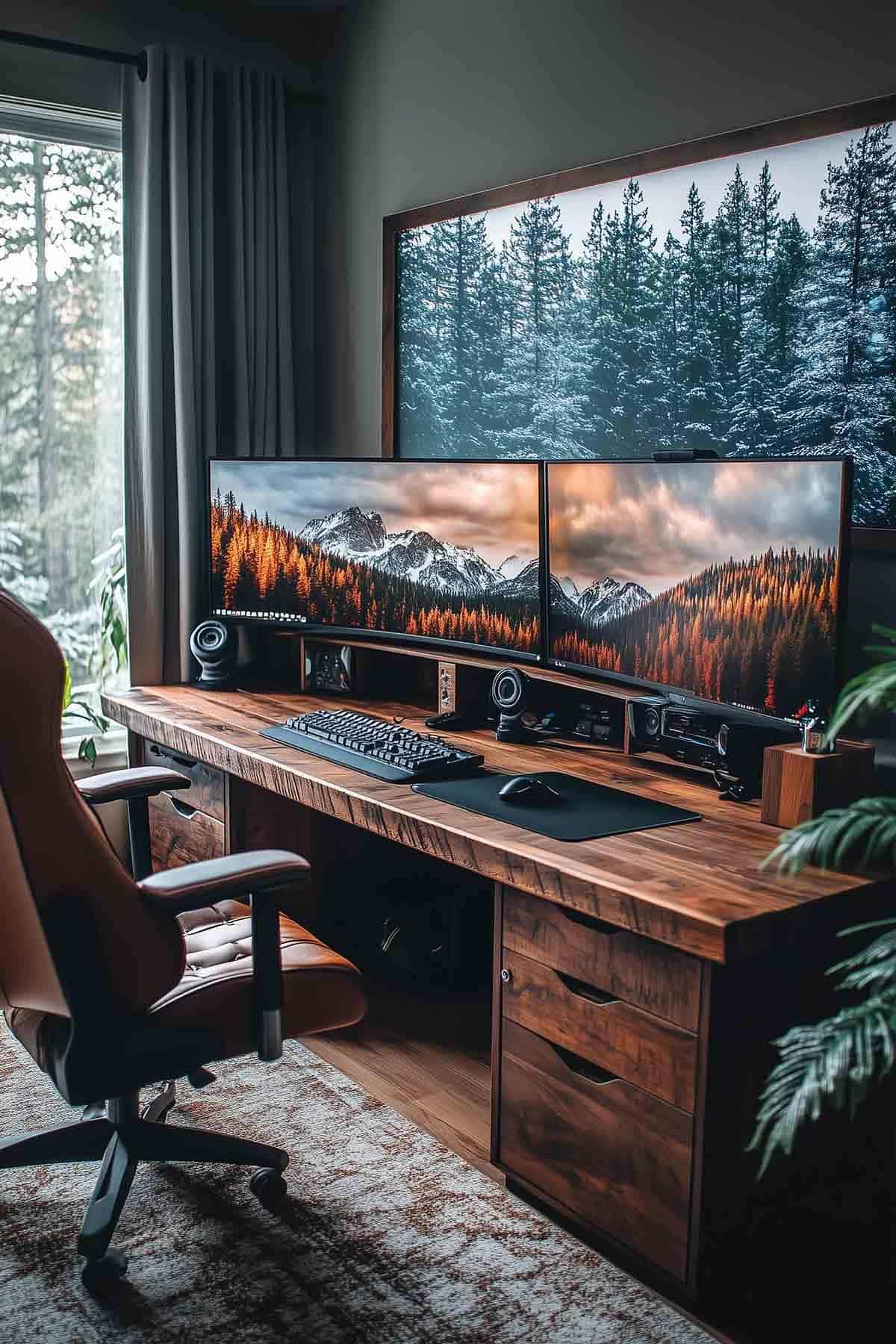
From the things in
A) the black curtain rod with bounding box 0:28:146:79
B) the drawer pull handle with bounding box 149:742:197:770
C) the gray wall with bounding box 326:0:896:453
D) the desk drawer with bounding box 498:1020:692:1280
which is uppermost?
the black curtain rod with bounding box 0:28:146:79

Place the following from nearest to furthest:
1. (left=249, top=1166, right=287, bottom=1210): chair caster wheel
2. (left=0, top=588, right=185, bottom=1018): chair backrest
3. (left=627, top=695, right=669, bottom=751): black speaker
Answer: (left=0, top=588, right=185, bottom=1018): chair backrest → (left=249, top=1166, right=287, bottom=1210): chair caster wheel → (left=627, top=695, right=669, bottom=751): black speaker

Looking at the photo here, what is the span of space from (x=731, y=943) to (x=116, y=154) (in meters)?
2.72

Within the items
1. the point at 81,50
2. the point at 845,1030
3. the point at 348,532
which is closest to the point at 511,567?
the point at 348,532

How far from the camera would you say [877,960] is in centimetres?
184

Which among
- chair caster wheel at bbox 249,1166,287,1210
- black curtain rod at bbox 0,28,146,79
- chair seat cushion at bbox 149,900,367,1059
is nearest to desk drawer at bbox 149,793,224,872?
chair seat cushion at bbox 149,900,367,1059

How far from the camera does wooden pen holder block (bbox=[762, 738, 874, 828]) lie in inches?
74.5

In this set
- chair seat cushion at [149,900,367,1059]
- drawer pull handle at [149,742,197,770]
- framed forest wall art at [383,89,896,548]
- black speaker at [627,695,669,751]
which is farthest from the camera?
drawer pull handle at [149,742,197,770]

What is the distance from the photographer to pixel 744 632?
2066mm

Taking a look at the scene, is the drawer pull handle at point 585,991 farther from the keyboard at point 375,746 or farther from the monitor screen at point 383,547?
the monitor screen at point 383,547

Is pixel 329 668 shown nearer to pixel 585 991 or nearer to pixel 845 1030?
pixel 585 991

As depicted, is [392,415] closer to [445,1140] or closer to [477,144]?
[477,144]

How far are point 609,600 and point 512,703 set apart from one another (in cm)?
34

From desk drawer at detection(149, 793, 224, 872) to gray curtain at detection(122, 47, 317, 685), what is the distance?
477 millimetres

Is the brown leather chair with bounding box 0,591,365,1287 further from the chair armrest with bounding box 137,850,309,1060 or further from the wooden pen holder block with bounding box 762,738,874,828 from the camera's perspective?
the wooden pen holder block with bounding box 762,738,874,828
